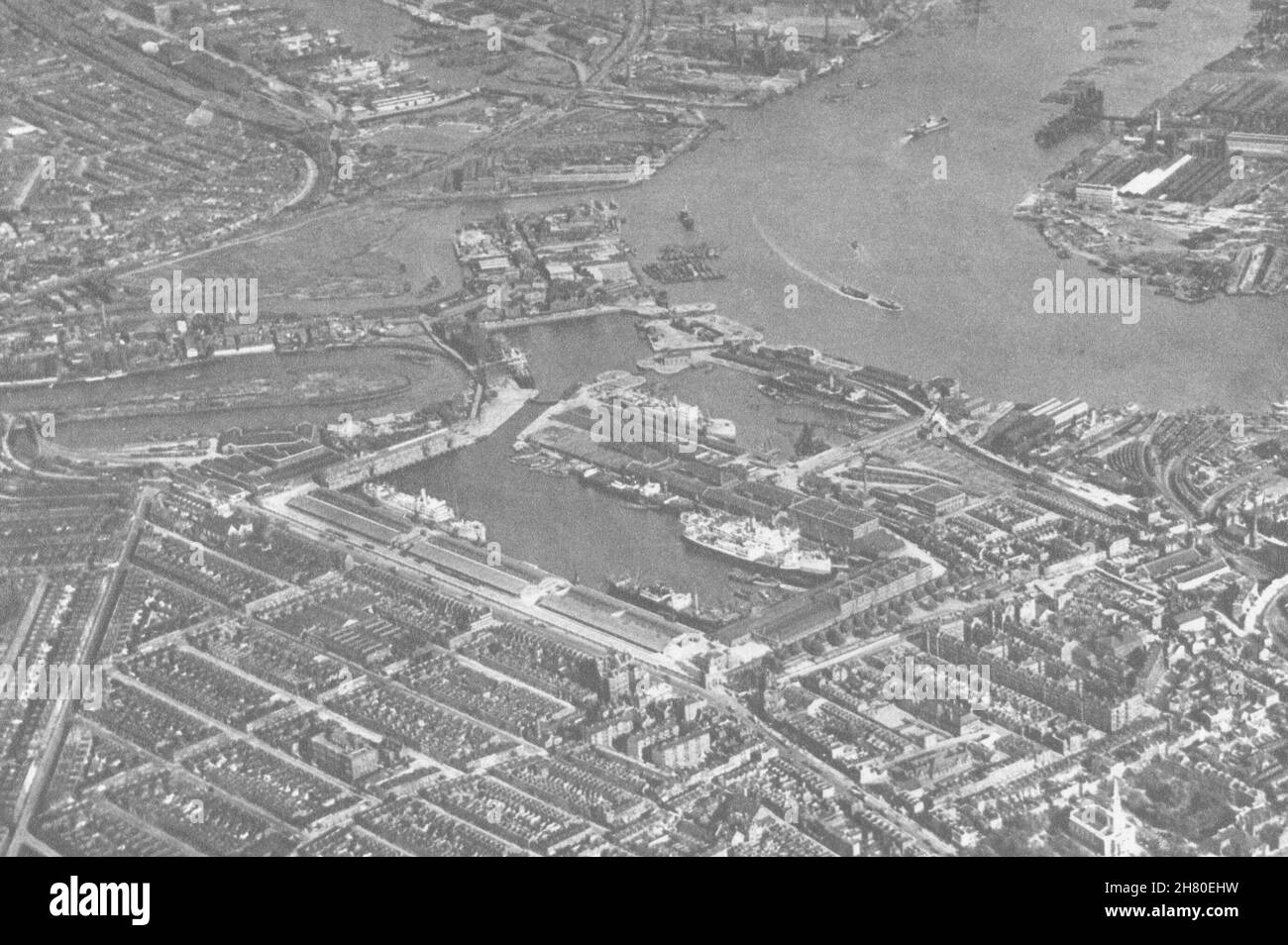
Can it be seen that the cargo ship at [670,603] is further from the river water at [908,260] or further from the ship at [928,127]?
the ship at [928,127]

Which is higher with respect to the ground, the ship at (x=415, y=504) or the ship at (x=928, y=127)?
the ship at (x=415, y=504)

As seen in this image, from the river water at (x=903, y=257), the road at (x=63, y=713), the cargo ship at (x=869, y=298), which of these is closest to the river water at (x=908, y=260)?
the river water at (x=903, y=257)

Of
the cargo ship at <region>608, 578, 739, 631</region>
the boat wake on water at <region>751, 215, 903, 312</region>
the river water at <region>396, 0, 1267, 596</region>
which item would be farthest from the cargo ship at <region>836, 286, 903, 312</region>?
the cargo ship at <region>608, 578, 739, 631</region>

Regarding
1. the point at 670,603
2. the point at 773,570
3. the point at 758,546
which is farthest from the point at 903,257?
the point at 670,603

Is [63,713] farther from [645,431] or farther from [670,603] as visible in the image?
[645,431]

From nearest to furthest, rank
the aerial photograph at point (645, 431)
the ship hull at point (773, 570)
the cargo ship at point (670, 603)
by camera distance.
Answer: the aerial photograph at point (645, 431) → the cargo ship at point (670, 603) → the ship hull at point (773, 570)

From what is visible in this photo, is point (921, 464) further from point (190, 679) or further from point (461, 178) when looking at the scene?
point (461, 178)

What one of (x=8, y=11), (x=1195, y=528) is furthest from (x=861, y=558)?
(x=8, y=11)
